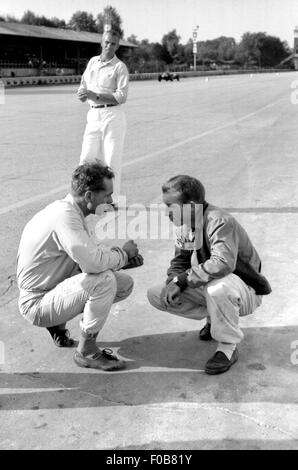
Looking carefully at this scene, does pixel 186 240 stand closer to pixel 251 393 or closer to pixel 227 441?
pixel 251 393

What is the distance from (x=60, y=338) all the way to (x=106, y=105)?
11.6 feet

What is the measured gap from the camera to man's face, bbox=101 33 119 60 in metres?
6.23

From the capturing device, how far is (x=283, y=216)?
622 centimetres

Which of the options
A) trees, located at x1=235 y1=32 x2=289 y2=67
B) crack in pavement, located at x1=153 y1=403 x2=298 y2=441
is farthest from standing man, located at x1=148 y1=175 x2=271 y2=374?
trees, located at x1=235 y1=32 x2=289 y2=67

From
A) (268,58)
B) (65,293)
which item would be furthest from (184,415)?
(268,58)

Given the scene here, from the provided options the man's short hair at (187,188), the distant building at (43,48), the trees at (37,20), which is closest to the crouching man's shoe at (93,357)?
the man's short hair at (187,188)

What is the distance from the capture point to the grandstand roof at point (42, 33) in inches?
2192

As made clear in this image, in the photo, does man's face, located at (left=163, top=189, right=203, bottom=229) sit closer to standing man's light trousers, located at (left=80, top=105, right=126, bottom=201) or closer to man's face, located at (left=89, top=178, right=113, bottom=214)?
man's face, located at (left=89, top=178, right=113, bottom=214)

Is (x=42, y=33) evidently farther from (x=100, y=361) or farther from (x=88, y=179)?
(x=100, y=361)

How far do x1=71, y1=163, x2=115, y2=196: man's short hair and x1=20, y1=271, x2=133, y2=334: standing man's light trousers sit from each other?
47cm

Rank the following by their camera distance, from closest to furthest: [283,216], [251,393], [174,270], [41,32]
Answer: [251,393]
[174,270]
[283,216]
[41,32]

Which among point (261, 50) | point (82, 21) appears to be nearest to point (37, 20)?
point (82, 21)

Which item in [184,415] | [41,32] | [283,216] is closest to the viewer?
[184,415]

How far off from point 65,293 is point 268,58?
606 ft
